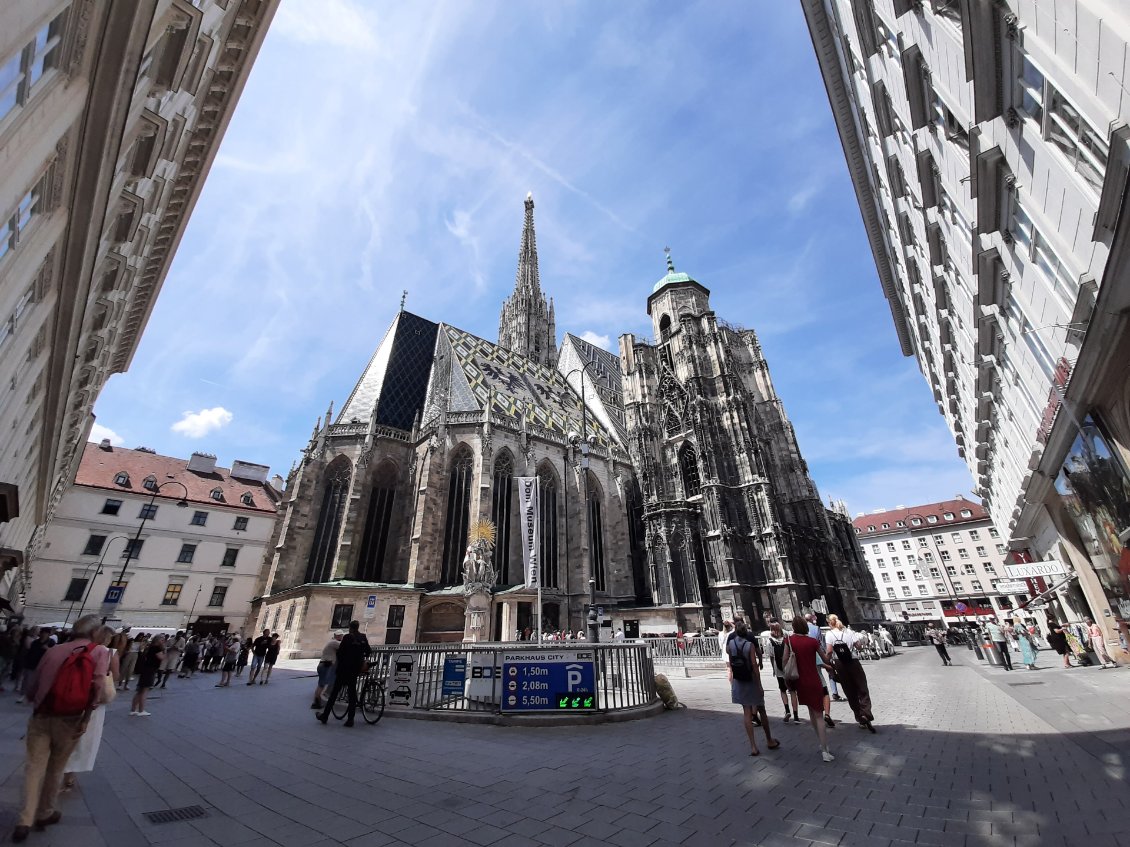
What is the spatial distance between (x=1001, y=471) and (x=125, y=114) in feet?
77.9

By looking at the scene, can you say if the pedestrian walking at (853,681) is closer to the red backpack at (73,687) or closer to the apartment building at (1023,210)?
the apartment building at (1023,210)

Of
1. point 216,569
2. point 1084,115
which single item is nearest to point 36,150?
point 1084,115

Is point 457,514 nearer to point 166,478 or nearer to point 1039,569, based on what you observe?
point 166,478

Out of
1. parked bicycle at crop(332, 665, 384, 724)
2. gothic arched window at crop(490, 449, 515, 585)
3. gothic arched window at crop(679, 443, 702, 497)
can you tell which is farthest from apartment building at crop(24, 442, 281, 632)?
gothic arched window at crop(679, 443, 702, 497)

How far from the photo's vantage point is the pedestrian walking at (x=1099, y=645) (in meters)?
11.8

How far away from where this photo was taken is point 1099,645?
12133mm

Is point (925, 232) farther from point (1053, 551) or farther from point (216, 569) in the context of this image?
point (216, 569)

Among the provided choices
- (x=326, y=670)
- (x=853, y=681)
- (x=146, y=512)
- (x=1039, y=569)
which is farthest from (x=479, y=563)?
(x=146, y=512)

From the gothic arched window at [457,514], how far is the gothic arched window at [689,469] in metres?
15.0

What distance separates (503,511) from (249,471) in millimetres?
25759

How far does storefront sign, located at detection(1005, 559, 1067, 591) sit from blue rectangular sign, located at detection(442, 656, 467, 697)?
16.2 metres

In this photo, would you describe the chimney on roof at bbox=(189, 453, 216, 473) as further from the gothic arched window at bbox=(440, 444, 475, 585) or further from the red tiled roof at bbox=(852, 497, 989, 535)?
the red tiled roof at bbox=(852, 497, 989, 535)

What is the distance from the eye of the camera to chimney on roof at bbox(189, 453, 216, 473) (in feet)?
120

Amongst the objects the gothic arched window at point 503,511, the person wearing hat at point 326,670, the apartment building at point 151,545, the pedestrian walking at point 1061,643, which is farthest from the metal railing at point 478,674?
the apartment building at point 151,545
